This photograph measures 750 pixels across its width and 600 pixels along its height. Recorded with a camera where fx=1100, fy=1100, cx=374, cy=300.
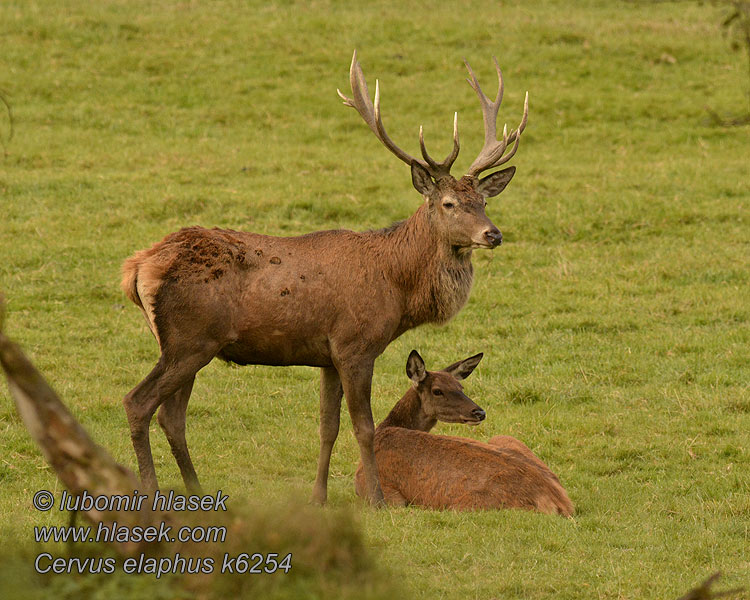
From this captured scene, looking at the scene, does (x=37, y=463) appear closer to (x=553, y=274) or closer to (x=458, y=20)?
(x=553, y=274)

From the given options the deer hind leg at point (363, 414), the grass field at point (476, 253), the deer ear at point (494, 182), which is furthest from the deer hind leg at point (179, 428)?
the deer ear at point (494, 182)

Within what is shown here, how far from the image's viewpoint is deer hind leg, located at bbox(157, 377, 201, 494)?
8352mm

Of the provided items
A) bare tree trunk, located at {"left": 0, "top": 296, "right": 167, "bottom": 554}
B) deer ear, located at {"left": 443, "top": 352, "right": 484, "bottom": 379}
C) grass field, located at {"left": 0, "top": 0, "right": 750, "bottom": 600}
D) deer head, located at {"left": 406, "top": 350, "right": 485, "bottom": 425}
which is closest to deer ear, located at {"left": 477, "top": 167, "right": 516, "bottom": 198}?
deer head, located at {"left": 406, "top": 350, "right": 485, "bottom": 425}

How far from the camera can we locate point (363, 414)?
8500mm

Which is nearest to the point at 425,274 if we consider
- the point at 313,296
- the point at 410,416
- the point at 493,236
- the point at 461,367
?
the point at 493,236

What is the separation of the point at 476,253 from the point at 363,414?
268 inches

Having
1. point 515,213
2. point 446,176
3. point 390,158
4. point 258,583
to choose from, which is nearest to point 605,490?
point 446,176

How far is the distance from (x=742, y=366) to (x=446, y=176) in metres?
4.67

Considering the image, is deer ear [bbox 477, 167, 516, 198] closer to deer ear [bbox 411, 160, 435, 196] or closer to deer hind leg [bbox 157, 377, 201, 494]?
deer ear [bbox 411, 160, 435, 196]

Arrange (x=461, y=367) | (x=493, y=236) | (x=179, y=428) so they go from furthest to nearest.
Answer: (x=461, y=367), (x=493, y=236), (x=179, y=428)

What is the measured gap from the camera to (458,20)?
24984 mm

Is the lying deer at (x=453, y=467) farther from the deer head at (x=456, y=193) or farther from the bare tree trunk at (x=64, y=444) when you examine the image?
the bare tree trunk at (x=64, y=444)

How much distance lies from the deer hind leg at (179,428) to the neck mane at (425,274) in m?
1.83

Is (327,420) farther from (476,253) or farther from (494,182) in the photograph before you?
(476,253)
